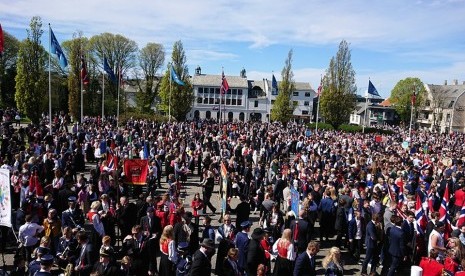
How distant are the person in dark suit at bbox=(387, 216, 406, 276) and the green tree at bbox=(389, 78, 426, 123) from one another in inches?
3011

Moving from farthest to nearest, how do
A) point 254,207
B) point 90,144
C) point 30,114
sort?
point 30,114 → point 90,144 → point 254,207

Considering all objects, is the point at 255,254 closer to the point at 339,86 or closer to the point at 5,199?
the point at 5,199

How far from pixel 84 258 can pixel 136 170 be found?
514 centimetres

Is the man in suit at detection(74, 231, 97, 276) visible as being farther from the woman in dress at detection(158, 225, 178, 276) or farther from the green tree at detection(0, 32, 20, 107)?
the green tree at detection(0, 32, 20, 107)

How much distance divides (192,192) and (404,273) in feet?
31.7

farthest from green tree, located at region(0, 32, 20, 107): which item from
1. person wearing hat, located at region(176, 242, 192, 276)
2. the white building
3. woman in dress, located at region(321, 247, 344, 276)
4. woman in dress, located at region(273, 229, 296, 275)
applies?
woman in dress, located at region(321, 247, 344, 276)

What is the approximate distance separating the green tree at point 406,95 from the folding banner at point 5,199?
8116 cm

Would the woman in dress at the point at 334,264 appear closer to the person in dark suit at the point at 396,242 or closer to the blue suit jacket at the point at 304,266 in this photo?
the blue suit jacket at the point at 304,266

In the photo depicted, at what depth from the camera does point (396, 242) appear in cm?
847

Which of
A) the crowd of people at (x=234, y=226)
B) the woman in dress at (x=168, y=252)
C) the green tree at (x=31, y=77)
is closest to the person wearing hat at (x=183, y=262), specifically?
the crowd of people at (x=234, y=226)

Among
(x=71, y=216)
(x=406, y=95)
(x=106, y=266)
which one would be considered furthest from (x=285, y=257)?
(x=406, y=95)

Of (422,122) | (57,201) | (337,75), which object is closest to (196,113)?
(337,75)

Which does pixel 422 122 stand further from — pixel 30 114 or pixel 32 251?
pixel 32 251

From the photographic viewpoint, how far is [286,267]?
7148 mm
